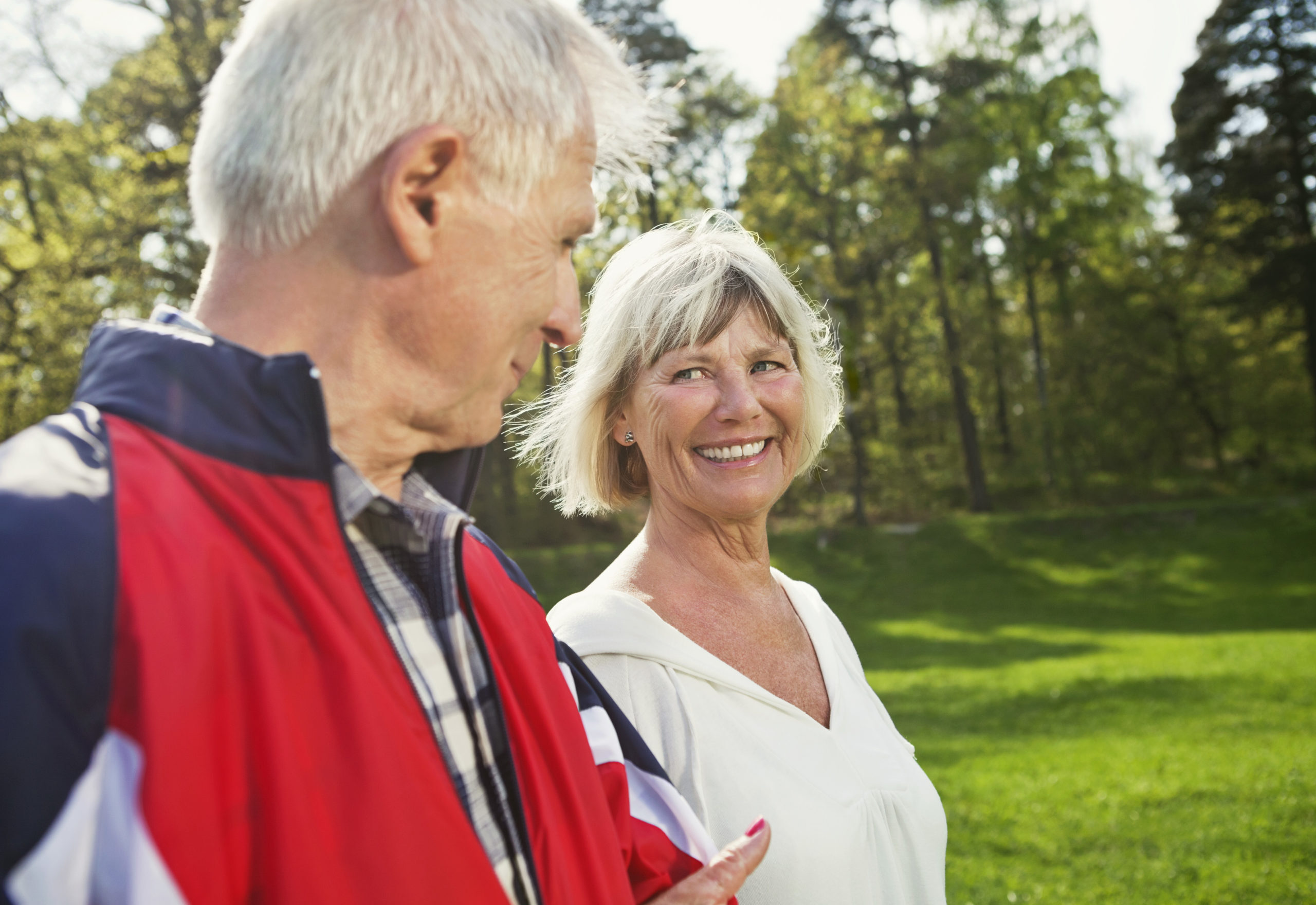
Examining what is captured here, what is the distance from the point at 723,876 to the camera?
1.42 metres

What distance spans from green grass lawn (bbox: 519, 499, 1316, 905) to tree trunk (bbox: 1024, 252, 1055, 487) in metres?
4.68

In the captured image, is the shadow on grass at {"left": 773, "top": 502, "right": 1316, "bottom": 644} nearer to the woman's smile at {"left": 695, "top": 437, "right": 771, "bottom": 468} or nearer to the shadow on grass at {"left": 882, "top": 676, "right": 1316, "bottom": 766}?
the shadow on grass at {"left": 882, "top": 676, "right": 1316, "bottom": 766}

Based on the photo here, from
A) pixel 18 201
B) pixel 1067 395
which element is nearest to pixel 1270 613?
pixel 1067 395

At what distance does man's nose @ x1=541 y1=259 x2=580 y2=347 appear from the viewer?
1.31 m

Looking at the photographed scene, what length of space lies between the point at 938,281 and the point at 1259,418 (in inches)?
380

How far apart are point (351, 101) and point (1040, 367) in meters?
31.4

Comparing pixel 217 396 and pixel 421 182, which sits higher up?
pixel 421 182

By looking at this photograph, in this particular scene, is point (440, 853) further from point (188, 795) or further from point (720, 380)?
point (720, 380)

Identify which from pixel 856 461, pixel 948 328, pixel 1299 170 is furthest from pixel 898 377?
pixel 1299 170

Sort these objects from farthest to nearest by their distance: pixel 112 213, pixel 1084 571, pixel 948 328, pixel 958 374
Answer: pixel 958 374 → pixel 948 328 → pixel 1084 571 → pixel 112 213

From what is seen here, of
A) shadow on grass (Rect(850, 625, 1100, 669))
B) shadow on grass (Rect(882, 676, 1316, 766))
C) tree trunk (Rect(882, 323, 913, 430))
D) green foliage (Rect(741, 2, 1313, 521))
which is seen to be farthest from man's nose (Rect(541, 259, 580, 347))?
tree trunk (Rect(882, 323, 913, 430))

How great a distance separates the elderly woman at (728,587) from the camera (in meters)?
2.28

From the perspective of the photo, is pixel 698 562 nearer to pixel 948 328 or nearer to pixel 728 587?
pixel 728 587

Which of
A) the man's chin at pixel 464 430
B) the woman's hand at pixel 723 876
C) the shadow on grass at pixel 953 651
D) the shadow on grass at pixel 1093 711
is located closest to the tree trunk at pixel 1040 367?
the shadow on grass at pixel 953 651
